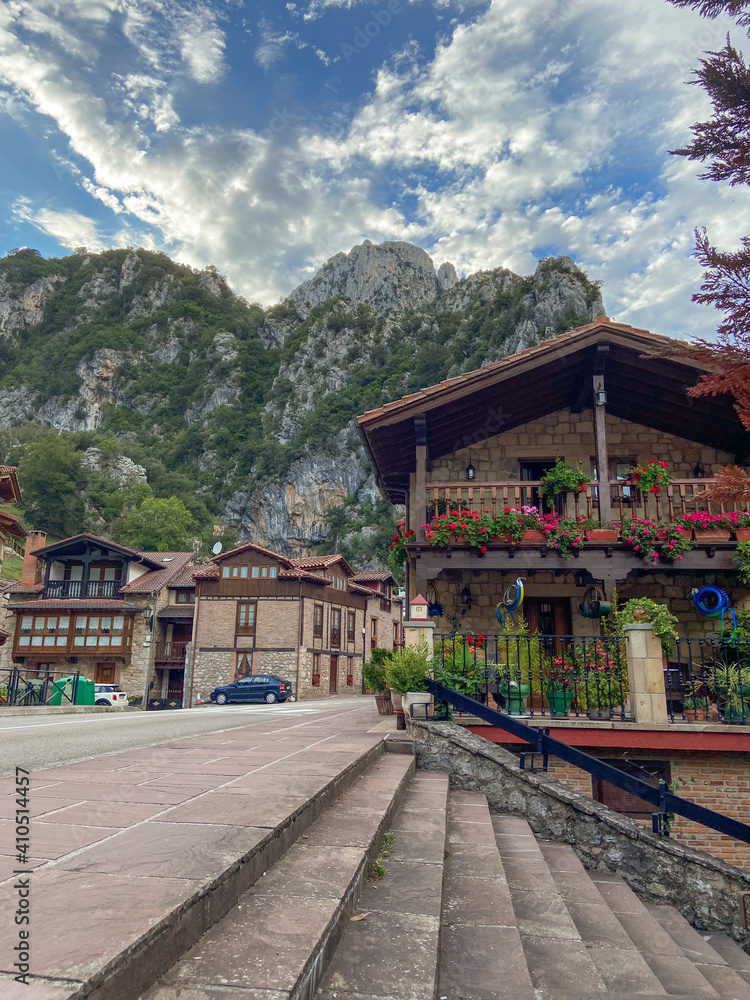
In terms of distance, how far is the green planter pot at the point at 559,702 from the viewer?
8.06 metres

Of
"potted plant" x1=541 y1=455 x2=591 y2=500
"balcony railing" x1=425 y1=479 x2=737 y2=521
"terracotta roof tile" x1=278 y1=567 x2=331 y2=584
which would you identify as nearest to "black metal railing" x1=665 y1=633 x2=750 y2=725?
"balcony railing" x1=425 y1=479 x2=737 y2=521

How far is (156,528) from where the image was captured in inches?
2339

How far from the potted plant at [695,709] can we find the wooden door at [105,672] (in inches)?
1330

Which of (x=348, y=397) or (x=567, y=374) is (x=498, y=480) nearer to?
(x=567, y=374)

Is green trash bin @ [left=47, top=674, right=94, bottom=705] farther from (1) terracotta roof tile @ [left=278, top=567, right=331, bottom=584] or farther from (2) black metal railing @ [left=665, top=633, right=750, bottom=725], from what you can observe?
(2) black metal railing @ [left=665, top=633, right=750, bottom=725]

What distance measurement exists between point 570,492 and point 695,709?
453 cm

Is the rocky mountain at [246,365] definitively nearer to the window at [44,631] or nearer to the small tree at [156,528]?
the small tree at [156,528]

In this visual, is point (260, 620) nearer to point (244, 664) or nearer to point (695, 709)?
point (244, 664)

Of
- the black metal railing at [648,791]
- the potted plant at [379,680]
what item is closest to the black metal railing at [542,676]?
the potted plant at [379,680]

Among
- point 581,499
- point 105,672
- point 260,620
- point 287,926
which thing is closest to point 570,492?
point 581,499

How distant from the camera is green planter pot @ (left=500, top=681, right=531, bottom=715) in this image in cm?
803

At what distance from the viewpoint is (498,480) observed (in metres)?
13.2

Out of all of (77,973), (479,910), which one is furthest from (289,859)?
(77,973)

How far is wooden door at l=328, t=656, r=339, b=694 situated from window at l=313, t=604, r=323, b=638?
2666mm
